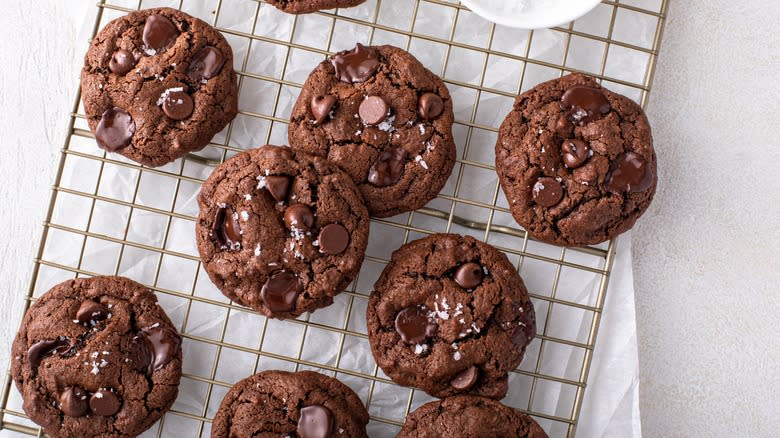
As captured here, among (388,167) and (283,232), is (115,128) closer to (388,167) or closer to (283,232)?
(283,232)

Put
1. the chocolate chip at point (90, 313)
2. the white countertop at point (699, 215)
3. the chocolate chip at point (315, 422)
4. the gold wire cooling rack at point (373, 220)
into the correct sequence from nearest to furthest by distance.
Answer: the chocolate chip at point (315, 422) → the chocolate chip at point (90, 313) → the gold wire cooling rack at point (373, 220) → the white countertop at point (699, 215)

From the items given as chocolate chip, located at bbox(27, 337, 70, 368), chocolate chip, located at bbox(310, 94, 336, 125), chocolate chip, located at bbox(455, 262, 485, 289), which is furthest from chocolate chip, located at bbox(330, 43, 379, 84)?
chocolate chip, located at bbox(27, 337, 70, 368)

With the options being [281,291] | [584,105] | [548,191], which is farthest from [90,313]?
[584,105]

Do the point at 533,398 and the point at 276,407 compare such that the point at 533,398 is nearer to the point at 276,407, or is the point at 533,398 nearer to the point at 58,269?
the point at 276,407

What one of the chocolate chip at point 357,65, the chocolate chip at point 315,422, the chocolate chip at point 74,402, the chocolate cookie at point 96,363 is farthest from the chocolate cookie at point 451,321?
the chocolate chip at point 74,402

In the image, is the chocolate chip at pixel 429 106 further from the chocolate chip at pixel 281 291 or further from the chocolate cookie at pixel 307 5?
the chocolate chip at pixel 281 291
